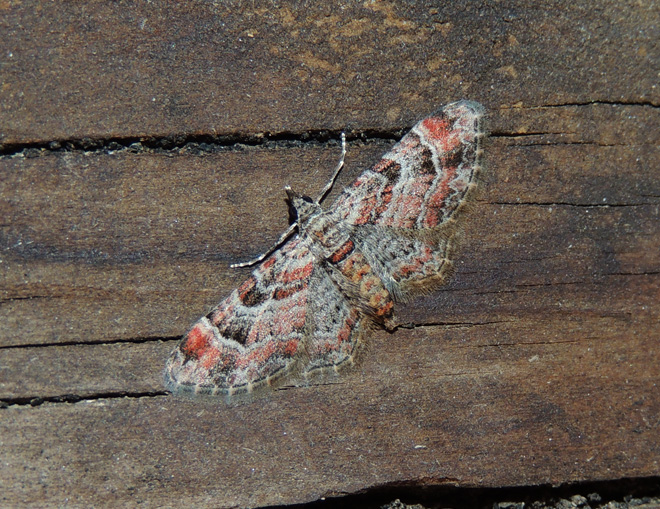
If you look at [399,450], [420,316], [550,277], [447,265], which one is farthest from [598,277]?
[399,450]

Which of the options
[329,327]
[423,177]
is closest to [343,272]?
[329,327]

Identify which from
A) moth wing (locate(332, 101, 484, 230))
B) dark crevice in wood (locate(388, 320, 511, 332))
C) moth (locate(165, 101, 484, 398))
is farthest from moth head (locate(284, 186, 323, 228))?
dark crevice in wood (locate(388, 320, 511, 332))

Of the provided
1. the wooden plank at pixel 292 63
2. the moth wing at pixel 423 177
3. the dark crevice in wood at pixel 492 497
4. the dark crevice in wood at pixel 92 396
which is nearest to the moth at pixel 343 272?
the moth wing at pixel 423 177

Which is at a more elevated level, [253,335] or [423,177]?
[423,177]

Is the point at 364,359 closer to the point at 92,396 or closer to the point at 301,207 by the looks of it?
the point at 301,207

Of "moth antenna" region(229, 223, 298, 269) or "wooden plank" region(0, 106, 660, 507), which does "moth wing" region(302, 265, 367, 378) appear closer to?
"wooden plank" region(0, 106, 660, 507)

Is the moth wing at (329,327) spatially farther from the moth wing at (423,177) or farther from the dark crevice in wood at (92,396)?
the dark crevice in wood at (92,396)
